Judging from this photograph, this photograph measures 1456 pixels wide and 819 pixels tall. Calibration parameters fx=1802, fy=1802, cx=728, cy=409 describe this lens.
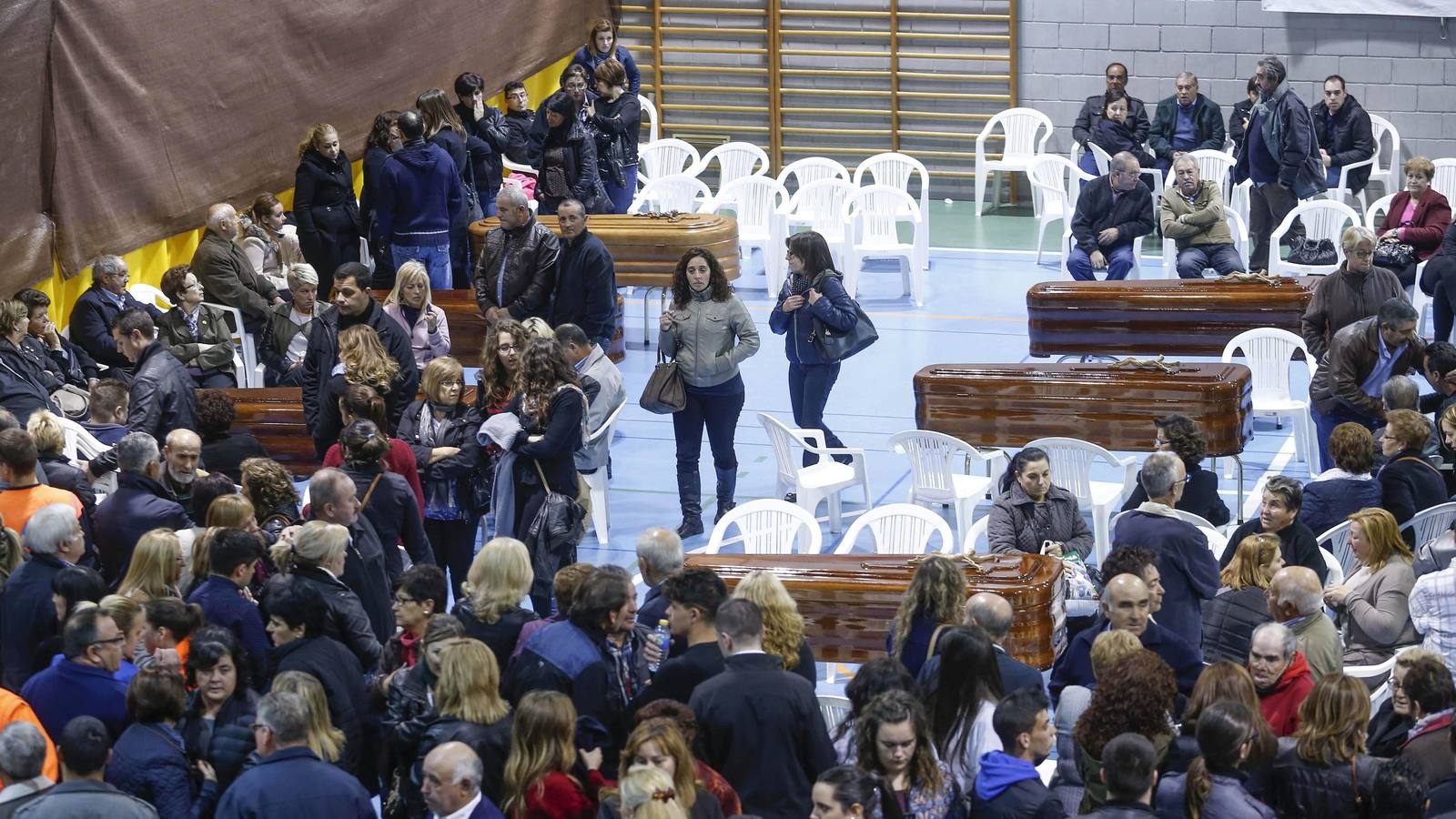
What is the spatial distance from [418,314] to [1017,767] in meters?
5.30

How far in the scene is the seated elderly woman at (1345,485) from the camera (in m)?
7.59

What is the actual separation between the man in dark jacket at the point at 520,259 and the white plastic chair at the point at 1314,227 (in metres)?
5.39

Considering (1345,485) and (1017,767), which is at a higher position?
(1345,485)

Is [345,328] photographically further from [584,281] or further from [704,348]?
[704,348]

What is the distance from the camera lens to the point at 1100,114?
50.0 feet

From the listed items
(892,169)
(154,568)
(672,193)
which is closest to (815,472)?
(154,568)

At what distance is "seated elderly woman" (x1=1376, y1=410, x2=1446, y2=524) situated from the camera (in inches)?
302

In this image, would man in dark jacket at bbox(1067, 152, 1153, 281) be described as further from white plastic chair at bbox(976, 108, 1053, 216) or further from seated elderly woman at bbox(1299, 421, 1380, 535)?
seated elderly woman at bbox(1299, 421, 1380, 535)

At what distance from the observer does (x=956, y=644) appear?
17.1 feet

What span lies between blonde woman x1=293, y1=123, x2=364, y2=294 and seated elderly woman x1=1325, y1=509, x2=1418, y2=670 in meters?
7.36

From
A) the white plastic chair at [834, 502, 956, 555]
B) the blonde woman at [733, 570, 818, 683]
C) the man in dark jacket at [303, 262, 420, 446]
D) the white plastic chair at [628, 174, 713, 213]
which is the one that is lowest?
the white plastic chair at [834, 502, 956, 555]

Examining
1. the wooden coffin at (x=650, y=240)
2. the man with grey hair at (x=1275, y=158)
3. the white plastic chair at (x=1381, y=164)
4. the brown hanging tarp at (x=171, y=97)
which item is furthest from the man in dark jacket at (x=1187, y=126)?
the brown hanging tarp at (x=171, y=97)

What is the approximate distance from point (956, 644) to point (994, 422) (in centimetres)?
455

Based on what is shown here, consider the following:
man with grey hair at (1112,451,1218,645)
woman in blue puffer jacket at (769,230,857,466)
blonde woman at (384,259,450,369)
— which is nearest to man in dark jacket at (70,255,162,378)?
blonde woman at (384,259,450,369)
